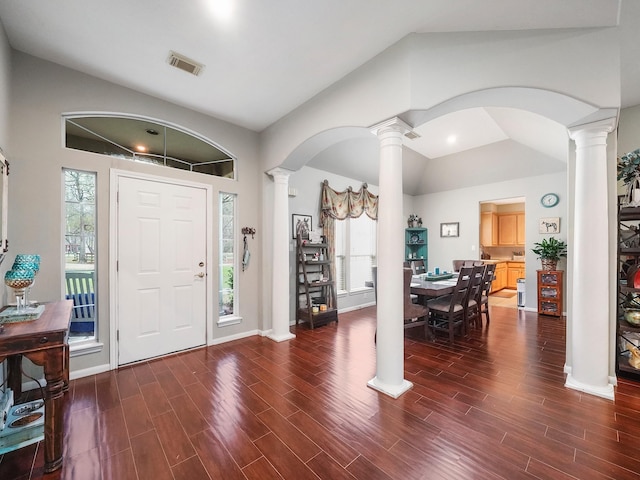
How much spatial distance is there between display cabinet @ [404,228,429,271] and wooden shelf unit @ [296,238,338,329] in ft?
10.0

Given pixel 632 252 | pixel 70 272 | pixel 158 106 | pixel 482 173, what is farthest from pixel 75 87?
pixel 482 173

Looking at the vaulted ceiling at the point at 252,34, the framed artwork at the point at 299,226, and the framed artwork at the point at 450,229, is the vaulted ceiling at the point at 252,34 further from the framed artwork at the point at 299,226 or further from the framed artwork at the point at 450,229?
the framed artwork at the point at 450,229

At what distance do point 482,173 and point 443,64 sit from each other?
4.50 metres

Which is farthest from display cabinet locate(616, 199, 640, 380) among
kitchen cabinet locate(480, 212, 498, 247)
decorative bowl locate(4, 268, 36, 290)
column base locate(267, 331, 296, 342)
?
kitchen cabinet locate(480, 212, 498, 247)

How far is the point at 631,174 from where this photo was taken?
256 cm

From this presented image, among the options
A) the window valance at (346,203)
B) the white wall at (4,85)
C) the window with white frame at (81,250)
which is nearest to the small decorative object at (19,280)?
the window with white frame at (81,250)

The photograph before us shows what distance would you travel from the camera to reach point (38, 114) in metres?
2.44

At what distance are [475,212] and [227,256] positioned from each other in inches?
218

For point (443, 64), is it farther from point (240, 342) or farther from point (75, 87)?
point (240, 342)

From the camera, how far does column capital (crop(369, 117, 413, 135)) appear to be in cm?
231

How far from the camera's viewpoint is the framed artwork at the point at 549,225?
16.8 ft

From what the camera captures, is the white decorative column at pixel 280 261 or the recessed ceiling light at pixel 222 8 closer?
the recessed ceiling light at pixel 222 8

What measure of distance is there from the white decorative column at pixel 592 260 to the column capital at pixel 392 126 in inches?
55.8

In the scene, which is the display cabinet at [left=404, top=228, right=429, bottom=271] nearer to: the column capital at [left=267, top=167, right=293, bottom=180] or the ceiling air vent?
the column capital at [left=267, top=167, right=293, bottom=180]
